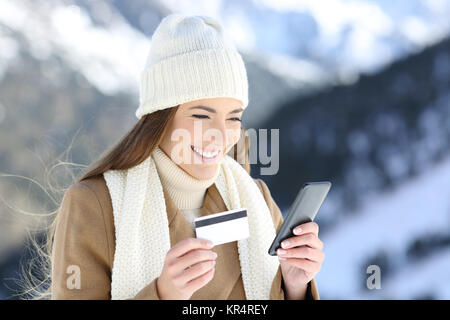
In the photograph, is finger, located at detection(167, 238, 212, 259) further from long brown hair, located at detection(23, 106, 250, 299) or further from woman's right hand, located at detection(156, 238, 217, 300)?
long brown hair, located at detection(23, 106, 250, 299)

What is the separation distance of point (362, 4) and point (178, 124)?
71.6 inches

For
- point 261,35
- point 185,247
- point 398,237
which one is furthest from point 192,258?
point 398,237

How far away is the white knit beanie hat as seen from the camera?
3.66 feet

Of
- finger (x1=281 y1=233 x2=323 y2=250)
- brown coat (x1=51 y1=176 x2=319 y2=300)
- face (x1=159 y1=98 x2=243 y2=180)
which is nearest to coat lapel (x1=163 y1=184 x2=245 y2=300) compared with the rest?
brown coat (x1=51 y1=176 x2=319 y2=300)

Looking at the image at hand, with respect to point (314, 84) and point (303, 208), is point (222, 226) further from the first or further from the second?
point (314, 84)

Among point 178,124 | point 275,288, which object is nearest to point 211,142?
point 178,124

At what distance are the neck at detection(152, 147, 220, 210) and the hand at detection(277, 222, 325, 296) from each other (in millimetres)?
259

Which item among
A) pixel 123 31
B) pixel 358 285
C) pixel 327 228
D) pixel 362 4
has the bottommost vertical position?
pixel 358 285

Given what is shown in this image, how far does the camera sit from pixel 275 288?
1.16m

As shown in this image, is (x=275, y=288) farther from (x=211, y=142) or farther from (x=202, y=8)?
(x=202, y=8)

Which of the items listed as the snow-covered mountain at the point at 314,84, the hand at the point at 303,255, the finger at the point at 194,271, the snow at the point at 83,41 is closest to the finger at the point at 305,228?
the hand at the point at 303,255

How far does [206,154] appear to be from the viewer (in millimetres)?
1117

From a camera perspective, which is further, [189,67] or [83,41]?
[83,41]

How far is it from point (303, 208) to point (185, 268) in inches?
10.9
